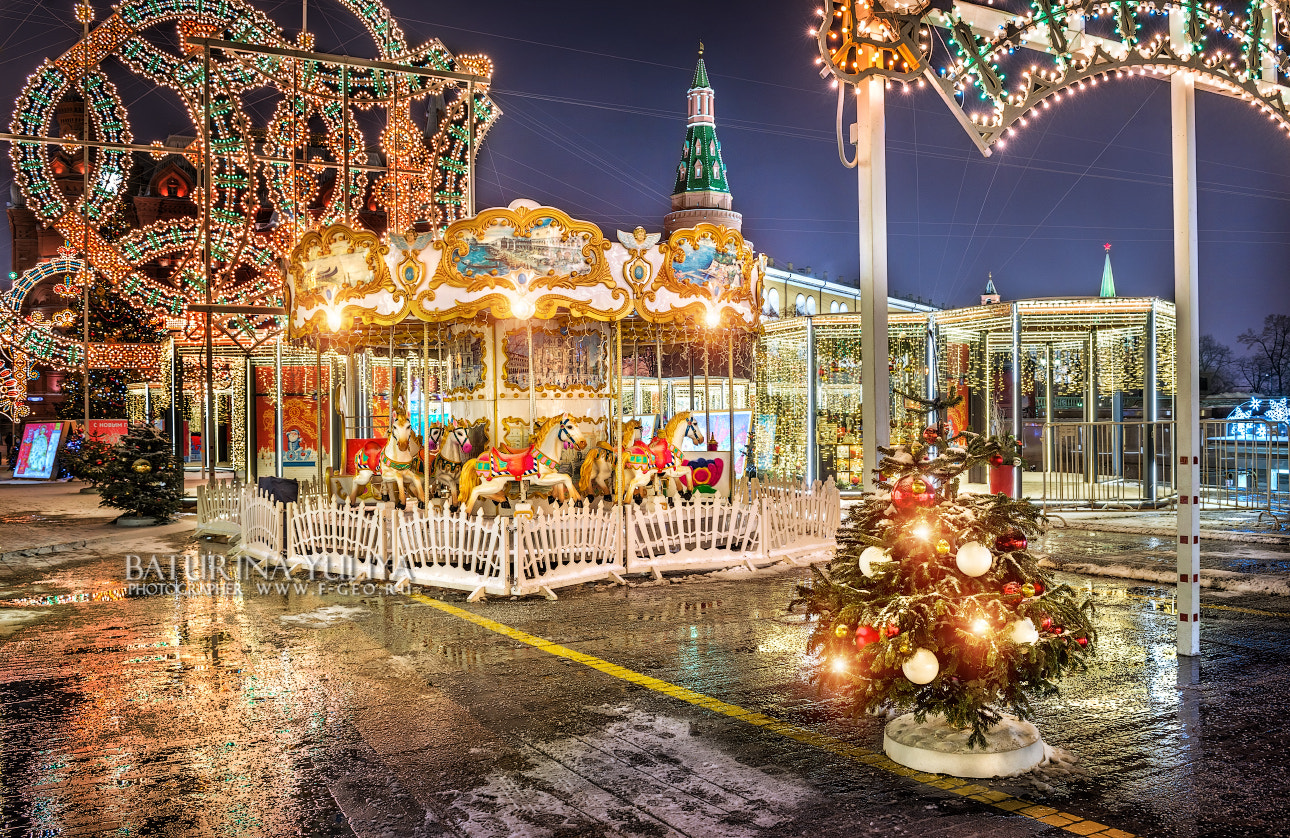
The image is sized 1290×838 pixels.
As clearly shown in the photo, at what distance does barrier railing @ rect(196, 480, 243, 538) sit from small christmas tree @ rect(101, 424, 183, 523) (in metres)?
2.71

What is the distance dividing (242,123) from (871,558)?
21.1 metres

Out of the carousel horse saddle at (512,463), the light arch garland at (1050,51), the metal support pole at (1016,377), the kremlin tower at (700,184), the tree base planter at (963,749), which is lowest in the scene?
the tree base planter at (963,749)

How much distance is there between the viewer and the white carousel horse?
14.2 metres

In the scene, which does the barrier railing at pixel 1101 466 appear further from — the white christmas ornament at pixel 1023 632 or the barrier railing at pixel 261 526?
the white christmas ornament at pixel 1023 632

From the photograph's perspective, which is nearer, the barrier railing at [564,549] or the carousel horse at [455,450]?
the barrier railing at [564,549]

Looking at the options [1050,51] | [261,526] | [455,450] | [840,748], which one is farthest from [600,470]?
[840,748]

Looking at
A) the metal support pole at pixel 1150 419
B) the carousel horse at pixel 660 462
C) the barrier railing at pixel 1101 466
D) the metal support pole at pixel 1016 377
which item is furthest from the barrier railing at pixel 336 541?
the metal support pole at pixel 1150 419

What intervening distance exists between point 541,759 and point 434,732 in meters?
0.90

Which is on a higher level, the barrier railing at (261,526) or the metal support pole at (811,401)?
the metal support pole at (811,401)

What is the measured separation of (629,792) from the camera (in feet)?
16.4

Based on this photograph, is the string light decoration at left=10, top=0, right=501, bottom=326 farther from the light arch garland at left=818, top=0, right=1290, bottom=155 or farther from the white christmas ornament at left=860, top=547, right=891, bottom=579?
the white christmas ornament at left=860, top=547, right=891, bottom=579

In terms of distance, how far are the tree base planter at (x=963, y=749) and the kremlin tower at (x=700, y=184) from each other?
6693 centimetres

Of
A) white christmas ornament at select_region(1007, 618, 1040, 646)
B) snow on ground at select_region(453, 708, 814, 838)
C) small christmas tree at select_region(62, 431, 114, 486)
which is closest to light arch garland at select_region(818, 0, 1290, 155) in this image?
white christmas ornament at select_region(1007, 618, 1040, 646)

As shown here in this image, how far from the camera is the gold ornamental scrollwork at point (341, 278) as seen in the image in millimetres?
13516
